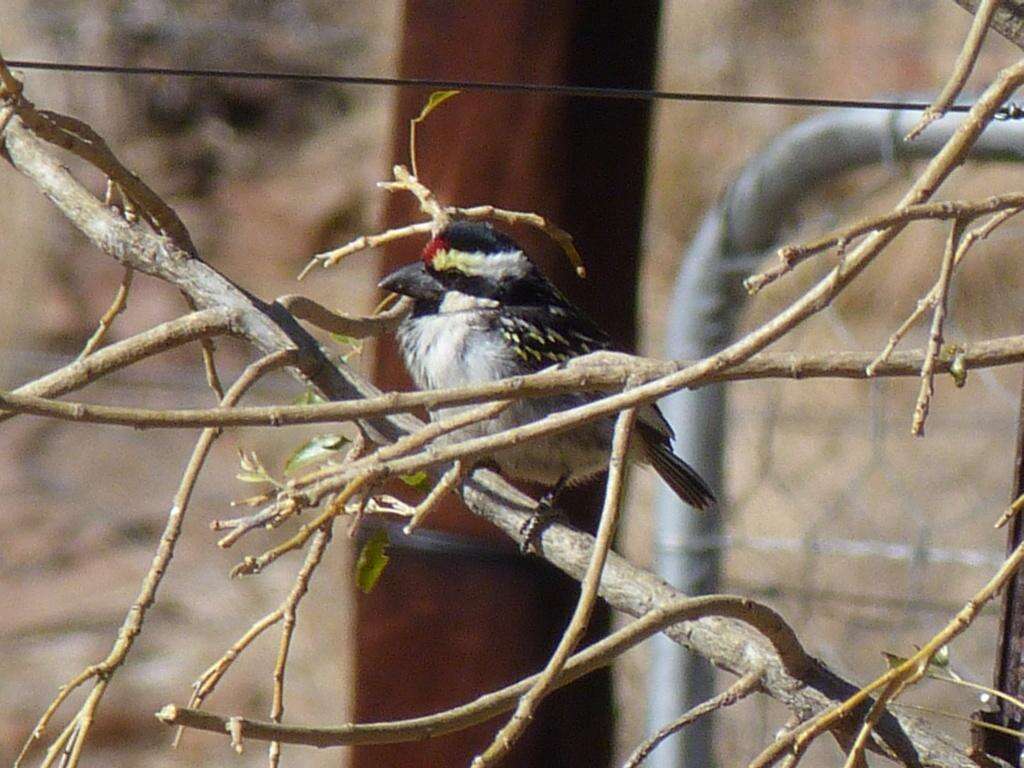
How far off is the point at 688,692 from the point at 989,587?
1493mm

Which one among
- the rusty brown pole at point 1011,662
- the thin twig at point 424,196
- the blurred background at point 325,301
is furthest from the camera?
the blurred background at point 325,301

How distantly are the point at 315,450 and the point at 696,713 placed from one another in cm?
54

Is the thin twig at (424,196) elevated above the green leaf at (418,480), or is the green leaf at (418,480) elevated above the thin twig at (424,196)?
the thin twig at (424,196)

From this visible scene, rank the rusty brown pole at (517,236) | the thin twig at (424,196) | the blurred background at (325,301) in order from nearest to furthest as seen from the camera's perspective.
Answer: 1. the thin twig at (424,196)
2. the rusty brown pole at (517,236)
3. the blurred background at (325,301)

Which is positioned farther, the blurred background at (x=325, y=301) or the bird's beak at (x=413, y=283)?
the blurred background at (x=325, y=301)

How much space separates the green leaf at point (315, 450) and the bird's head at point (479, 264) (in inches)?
31.2

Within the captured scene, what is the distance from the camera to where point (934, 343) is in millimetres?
1033

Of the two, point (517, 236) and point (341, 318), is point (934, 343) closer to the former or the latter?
point (341, 318)

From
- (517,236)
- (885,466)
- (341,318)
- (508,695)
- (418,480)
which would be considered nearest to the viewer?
(508,695)

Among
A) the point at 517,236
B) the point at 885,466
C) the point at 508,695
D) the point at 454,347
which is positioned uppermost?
the point at 885,466

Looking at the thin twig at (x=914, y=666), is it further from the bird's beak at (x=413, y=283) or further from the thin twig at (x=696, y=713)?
the bird's beak at (x=413, y=283)

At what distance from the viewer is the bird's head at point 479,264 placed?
2.47 m

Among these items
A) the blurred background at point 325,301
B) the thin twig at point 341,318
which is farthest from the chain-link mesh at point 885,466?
the thin twig at point 341,318

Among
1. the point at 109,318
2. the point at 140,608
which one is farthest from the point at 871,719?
the point at 109,318
